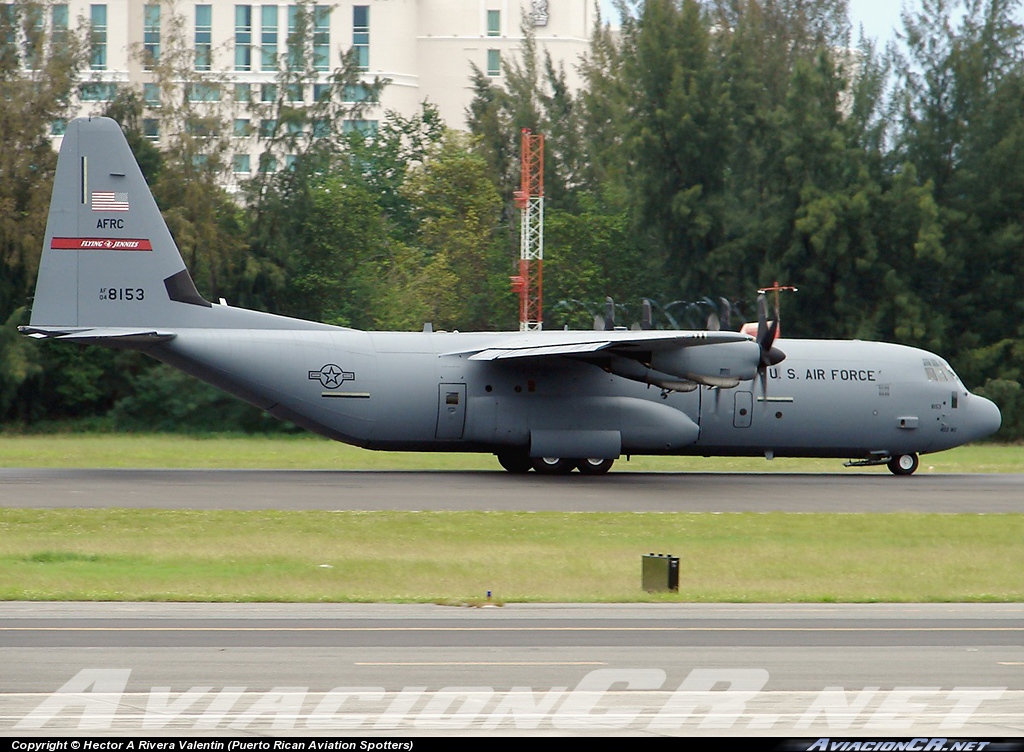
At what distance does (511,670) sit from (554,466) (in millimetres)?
22603

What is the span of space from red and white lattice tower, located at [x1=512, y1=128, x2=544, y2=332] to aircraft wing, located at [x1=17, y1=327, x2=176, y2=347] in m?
19.1

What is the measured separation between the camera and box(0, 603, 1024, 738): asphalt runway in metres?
8.93

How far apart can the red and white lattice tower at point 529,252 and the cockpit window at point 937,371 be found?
1549cm

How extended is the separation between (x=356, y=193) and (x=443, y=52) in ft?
152

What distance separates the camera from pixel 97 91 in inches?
2291

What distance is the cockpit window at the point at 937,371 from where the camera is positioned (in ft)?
116

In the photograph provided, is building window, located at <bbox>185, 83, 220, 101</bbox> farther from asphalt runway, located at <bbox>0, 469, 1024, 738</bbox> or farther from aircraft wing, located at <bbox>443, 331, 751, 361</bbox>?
asphalt runway, located at <bbox>0, 469, 1024, 738</bbox>

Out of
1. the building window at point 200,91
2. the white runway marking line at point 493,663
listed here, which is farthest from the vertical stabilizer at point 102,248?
the building window at point 200,91

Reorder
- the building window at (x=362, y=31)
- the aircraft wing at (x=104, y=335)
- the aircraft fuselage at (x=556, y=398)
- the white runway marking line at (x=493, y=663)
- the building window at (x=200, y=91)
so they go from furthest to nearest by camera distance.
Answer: the building window at (x=362, y=31) < the building window at (x=200, y=91) < the aircraft fuselage at (x=556, y=398) < the aircraft wing at (x=104, y=335) < the white runway marking line at (x=493, y=663)

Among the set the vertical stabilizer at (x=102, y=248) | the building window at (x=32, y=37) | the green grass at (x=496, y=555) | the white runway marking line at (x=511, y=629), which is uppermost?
the building window at (x=32, y=37)

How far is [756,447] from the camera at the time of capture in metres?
34.2

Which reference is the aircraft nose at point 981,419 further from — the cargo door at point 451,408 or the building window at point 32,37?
the building window at point 32,37
